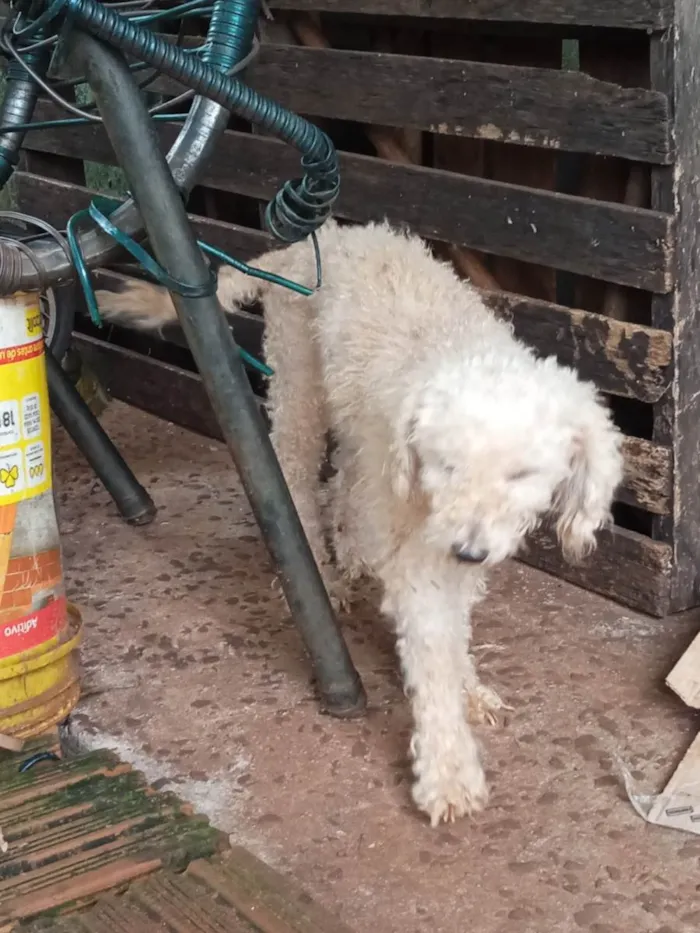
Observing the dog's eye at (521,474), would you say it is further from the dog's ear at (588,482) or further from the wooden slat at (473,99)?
the wooden slat at (473,99)

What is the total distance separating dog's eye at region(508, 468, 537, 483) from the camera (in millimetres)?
1882

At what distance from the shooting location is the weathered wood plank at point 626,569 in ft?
8.79

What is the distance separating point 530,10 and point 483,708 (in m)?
1.52

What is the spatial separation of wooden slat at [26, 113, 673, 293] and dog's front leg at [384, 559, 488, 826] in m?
0.85

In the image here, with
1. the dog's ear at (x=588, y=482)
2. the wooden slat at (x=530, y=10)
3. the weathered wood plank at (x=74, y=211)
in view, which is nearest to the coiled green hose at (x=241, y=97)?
the dog's ear at (x=588, y=482)

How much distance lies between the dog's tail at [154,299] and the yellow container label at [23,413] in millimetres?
865

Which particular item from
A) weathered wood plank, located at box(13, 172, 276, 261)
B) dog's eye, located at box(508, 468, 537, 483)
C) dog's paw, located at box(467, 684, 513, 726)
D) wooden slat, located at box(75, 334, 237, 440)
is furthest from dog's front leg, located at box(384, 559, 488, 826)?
wooden slat, located at box(75, 334, 237, 440)

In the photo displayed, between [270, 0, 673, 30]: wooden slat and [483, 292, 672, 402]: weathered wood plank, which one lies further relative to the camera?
[483, 292, 672, 402]: weathered wood plank

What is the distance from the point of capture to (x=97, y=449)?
3244mm

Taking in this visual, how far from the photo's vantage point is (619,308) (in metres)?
2.68

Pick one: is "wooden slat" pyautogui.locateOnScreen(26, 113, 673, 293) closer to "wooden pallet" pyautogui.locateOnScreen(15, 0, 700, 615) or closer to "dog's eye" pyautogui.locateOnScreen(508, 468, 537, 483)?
"wooden pallet" pyautogui.locateOnScreen(15, 0, 700, 615)

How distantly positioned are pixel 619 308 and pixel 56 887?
1766mm

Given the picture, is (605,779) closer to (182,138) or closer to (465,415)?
(465,415)

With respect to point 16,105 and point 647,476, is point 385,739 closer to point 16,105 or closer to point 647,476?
point 647,476
